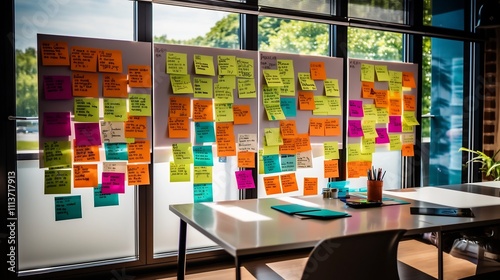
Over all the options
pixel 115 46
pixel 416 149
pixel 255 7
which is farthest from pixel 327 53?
pixel 115 46

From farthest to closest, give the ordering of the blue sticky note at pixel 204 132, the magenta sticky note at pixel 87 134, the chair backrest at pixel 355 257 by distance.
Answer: the blue sticky note at pixel 204 132 → the magenta sticky note at pixel 87 134 → the chair backrest at pixel 355 257

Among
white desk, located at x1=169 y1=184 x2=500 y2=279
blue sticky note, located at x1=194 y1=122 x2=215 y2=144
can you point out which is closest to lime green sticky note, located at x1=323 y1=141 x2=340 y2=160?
blue sticky note, located at x1=194 y1=122 x2=215 y2=144

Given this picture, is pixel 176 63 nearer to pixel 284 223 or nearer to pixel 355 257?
pixel 284 223

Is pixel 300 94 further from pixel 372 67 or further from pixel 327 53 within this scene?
pixel 372 67

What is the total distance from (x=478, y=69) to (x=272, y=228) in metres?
3.50

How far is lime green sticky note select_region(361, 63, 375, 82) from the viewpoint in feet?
11.9

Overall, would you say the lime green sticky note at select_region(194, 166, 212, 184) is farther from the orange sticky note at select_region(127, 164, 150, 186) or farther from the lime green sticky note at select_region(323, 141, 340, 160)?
the lime green sticky note at select_region(323, 141, 340, 160)

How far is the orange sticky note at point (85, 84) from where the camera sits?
8.83 ft

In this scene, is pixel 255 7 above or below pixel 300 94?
above

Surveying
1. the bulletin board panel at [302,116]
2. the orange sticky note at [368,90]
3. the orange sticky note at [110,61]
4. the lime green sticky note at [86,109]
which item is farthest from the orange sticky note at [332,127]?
the lime green sticky note at [86,109]

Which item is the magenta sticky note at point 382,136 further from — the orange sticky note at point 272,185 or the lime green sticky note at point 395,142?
the orange sticky note at point 272,185

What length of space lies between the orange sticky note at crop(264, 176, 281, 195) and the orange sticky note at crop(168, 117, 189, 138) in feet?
2.44

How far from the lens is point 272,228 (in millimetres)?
1764

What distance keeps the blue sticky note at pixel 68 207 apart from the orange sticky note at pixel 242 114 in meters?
1.17
